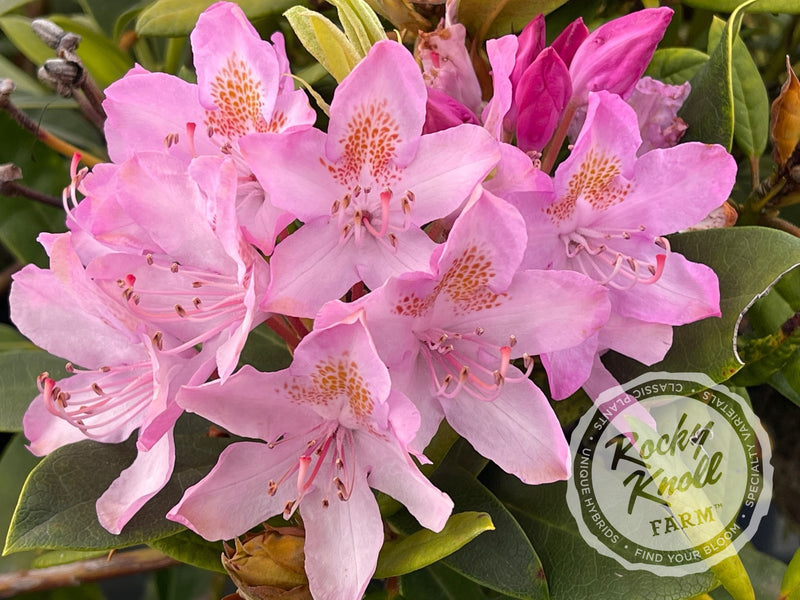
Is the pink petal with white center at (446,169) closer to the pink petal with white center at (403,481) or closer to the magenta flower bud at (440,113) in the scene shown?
the magenta flower bud at (440,113)

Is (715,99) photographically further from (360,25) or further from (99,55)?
(99,55)

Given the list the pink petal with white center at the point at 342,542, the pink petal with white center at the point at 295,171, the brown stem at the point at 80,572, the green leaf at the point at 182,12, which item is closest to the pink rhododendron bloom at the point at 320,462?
the pink petal with white center at the point at 342,542

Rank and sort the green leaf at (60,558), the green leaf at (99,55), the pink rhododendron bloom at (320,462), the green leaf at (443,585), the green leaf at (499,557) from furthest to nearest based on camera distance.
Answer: the green leaf at (99,55)
the green leaf at (443,585)
the green leaf at (60,558)
the green leaf at (499,557)
the pink rhododendron bloom at (320,462)

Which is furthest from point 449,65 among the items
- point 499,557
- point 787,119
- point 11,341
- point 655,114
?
point 11,341

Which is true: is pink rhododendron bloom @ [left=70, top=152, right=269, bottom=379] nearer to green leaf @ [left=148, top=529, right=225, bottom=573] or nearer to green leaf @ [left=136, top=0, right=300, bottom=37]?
green leaf @ [left=148, top=529, right=225, bottom=573]

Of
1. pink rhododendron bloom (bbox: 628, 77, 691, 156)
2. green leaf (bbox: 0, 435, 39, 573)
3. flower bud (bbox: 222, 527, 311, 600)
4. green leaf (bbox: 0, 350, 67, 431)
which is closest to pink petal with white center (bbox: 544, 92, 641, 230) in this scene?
pink rhododendron bloom (bbox: 628, 77, 691, 156)

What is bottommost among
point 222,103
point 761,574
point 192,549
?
point 761,574
